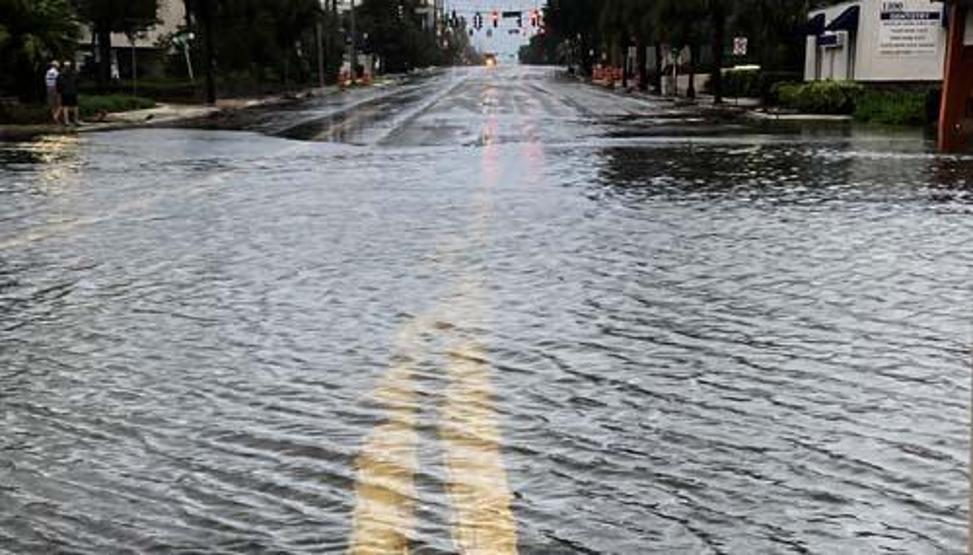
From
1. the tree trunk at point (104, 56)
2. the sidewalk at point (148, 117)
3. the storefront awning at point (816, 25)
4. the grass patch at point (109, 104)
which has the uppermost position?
the storefront awning at point (816, 25)

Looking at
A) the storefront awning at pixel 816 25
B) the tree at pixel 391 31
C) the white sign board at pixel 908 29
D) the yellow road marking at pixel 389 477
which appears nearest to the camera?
the yellow road marking at pixel 389 477

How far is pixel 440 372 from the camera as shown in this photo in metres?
7.00

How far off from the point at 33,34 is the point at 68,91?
3.77 meters

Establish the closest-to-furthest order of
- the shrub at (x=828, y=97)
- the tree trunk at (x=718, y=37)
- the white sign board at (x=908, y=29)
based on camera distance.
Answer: the shrub at (x=828, y=97), the white sign board at (x=908, y=29), the tree trunk at (x=718, y=37)

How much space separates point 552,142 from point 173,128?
522 inches

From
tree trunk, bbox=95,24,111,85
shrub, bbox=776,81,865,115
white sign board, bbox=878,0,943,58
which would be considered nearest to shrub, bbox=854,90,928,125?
shrub, bbox=776,81,865,115

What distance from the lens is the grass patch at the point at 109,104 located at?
40.8m

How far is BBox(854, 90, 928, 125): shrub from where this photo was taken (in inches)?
1441

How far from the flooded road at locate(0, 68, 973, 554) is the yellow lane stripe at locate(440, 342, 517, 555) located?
0.06 feet

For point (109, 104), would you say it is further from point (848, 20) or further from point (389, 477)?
point (389, 477)

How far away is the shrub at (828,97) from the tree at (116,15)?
26.0 metres

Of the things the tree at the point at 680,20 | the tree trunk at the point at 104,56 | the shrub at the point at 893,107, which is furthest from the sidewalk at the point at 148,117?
the shrub at the point at 893,107

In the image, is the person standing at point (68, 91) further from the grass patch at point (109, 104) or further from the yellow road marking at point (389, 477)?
the yellow road marking at point (389, 477)

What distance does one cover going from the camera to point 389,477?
5.21 meters
